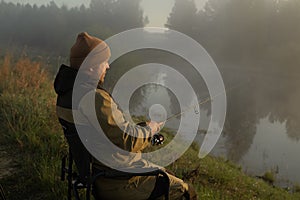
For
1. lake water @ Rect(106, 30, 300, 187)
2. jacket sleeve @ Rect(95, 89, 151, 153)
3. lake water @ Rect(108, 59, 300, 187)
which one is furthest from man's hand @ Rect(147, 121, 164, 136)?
lake water @ Rect(108, 59, 300, 187)

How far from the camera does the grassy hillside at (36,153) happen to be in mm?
4047

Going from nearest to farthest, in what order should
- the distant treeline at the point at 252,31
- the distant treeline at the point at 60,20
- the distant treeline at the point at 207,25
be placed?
the distant treeline at the point at 252,31 → the distant treeline at the point at 207,25 → the distant treeline at the point at 60,20

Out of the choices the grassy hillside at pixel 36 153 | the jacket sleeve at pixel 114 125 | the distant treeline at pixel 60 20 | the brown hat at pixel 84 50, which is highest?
the distant treeline at pixel 60 20

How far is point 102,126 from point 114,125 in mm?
89

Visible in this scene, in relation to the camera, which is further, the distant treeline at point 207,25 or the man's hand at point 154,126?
the distant treeline at point 207,25

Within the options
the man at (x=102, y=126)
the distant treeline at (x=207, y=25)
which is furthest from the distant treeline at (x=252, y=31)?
the man at (x=102, y=126)

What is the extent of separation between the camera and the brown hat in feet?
8.63

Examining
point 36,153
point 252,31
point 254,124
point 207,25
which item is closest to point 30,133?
point 36,153

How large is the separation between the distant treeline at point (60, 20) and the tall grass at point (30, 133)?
49921 millimetres

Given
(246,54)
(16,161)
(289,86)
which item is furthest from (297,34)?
(16,161)

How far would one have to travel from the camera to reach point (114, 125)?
249cm

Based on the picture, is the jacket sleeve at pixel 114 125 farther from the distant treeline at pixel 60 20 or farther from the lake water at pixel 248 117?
the distant treeline at pixel 60 20

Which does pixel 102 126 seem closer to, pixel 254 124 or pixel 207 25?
pixel 254 124

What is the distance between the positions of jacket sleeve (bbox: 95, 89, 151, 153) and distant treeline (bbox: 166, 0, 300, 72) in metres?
39.6
